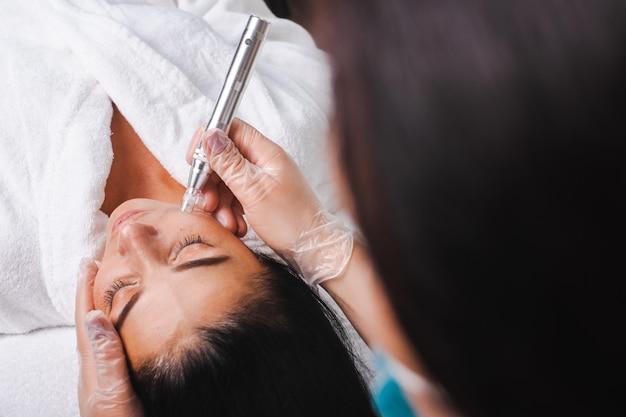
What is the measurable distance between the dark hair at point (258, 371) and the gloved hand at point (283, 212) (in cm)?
9

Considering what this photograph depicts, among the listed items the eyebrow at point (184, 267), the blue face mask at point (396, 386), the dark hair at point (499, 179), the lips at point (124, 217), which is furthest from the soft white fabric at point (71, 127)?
the dark hair at point (499, 179)

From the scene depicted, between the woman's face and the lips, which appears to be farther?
the lips

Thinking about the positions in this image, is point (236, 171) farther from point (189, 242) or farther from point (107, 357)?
point (107, 357)

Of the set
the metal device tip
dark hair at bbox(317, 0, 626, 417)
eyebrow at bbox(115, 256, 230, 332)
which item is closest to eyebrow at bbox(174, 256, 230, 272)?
eyebrow at bbox(115, 256, 230, 332)

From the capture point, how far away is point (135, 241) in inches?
36.1

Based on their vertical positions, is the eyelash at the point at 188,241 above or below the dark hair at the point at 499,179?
below

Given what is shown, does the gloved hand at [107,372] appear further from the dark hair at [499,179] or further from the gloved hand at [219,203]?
the dark hair at [499,179]

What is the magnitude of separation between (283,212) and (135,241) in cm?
24

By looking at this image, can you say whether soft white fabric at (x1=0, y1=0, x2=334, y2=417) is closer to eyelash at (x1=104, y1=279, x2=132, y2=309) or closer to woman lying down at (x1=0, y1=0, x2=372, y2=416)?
woman lying down at (x1=0, y1=0, x2=372, y2=416)

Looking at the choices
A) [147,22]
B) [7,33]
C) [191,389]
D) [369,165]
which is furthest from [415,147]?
[7,33]

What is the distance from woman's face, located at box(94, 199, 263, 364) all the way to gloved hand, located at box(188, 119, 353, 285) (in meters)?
0.06

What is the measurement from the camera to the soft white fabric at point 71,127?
3.55 ft

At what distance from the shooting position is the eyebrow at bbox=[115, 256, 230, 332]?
2.96 ft

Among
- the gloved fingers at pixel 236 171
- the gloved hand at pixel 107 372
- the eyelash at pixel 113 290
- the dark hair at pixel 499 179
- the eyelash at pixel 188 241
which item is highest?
the dark hair at pixel 499 179
